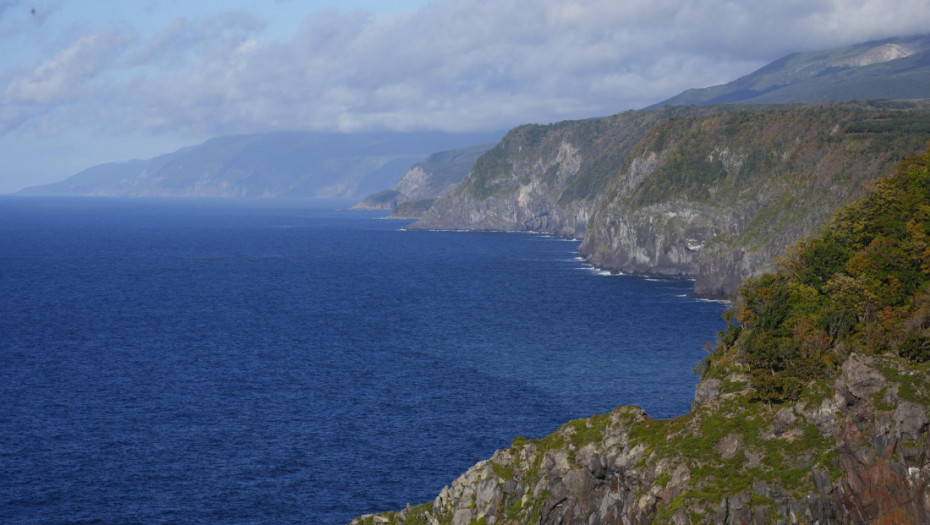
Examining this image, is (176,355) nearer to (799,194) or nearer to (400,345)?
(400,345)

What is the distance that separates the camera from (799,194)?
630 ft

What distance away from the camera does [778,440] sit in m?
57.8

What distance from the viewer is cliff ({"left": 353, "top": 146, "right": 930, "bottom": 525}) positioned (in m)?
53.2

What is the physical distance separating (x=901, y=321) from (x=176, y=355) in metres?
97.6

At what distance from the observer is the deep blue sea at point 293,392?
7931 centimetres

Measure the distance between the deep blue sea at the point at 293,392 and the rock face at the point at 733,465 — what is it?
18755 millimetres

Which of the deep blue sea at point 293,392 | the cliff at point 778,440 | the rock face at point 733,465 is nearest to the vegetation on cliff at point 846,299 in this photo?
the cliff at point 778,440

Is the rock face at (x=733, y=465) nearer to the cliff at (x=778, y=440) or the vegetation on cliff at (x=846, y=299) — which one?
the cliff at (x=778, y=440)

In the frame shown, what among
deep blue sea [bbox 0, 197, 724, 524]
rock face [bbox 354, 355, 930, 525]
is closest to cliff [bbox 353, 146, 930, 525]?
rock face [bbox 354, 355, 930, 525]

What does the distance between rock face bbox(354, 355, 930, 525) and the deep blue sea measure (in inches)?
738

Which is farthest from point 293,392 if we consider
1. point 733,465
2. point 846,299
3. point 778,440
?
point 778,440

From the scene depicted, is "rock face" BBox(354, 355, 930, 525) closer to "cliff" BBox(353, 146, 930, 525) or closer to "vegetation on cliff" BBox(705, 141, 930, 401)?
"cliff" BBox(353, 146, 930, 525)

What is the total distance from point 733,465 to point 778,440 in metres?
3.50

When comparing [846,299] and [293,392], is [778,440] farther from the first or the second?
[293,392]
